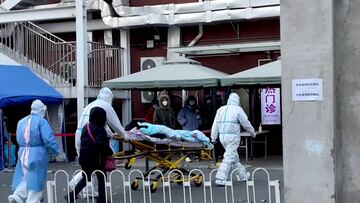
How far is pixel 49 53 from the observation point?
18688 millimetres

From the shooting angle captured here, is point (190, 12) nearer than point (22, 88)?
No

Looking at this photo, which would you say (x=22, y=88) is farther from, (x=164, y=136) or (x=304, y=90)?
(x=304, y=90)

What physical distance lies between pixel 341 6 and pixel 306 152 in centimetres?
173

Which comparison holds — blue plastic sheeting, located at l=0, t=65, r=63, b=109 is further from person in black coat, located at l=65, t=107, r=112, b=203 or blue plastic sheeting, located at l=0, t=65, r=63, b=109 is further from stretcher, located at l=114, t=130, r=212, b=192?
person in black coat, located at l=65, t=107, r=112, b=203

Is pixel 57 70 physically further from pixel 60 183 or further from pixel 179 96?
pixel 60 183

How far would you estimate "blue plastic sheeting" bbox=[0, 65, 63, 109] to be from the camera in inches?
618

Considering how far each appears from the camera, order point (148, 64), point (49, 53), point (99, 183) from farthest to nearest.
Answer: point (148, 64) < point (49, 53) < point (99, 183)

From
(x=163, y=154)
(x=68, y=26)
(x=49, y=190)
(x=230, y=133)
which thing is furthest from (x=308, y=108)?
(x=68, y=26)

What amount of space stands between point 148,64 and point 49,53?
9.35ft

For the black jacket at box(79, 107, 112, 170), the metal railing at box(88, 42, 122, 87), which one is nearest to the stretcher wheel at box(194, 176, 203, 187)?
the black jacket at box(79, 107, 112, 170)

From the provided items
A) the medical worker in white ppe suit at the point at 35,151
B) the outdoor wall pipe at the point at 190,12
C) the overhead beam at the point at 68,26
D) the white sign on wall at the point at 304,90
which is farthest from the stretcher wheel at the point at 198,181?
the overhead beam at the point at 68,26

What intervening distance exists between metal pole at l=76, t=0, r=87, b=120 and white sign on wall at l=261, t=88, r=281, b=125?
188 inches

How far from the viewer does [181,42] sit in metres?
19.1

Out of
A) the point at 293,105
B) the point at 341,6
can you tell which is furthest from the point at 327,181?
the point at 341,6
